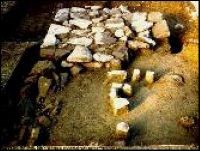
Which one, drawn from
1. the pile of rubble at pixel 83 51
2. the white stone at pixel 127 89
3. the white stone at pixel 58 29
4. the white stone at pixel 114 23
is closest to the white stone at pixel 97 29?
the pile of rubble at pixel 83 51

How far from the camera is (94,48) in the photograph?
4691mm

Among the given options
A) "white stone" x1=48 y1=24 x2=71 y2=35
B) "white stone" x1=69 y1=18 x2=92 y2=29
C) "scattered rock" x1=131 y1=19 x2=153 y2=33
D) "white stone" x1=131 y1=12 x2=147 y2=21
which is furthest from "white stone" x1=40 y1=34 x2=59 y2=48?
"white stone" x1=131 y1=12 x2=147 y2=21

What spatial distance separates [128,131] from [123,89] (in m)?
0.68

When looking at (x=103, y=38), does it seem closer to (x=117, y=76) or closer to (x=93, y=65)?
(x=93, y=65)

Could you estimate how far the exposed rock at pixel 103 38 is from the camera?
4771 millimetres

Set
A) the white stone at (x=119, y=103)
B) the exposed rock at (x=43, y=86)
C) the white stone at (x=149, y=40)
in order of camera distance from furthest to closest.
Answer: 1. the white stone at (x=149, y=40)
2. the exposed rock at (x=43, y=86)
3. the white stone at (x=119, y=103)

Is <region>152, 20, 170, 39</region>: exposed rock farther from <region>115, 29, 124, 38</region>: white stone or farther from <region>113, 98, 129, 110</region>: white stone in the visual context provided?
<region>113, 98, 129, 110</region>: white stone

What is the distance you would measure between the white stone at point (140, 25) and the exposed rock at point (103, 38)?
1.46ft

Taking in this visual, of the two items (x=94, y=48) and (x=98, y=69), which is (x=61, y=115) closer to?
(x=98, y=69)

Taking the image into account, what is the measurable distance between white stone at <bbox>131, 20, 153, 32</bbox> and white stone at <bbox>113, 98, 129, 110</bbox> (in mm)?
1586

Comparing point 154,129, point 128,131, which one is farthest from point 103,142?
point 154,129

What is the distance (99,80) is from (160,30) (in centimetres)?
132

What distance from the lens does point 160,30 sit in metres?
Result: 4.99

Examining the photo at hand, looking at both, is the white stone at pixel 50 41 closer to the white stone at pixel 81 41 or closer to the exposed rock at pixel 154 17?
the white stone at pixel 81 41
